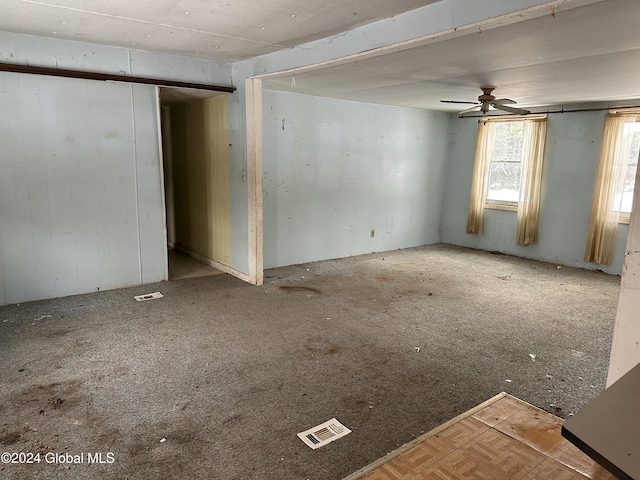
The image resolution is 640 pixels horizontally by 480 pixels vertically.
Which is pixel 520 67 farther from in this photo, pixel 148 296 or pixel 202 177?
pixel 148 296

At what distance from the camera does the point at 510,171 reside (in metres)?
6.94

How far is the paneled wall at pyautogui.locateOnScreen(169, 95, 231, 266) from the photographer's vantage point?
5418mm

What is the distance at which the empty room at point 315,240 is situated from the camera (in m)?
2.24

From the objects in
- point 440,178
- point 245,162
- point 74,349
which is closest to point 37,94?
point 245,162

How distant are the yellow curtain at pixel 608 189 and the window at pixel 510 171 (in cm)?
81

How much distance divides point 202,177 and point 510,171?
481 cm

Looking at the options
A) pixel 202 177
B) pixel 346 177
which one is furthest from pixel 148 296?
pixel 346 177

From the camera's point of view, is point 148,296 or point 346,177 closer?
point 148,296

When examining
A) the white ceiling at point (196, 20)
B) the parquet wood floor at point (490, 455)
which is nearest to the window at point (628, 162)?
the white ceiling at point (196, 20)

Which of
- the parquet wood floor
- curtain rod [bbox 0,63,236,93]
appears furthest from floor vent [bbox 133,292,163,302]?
the parquet wood floor

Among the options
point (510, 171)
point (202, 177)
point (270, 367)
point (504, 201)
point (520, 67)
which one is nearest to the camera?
point (270, 367)

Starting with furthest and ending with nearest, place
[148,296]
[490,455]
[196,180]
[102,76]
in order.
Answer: [196,180] < [148,296] < [102,76] < [490,455]

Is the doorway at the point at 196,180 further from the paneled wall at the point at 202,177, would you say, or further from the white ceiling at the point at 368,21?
the white ceiling at the point at 368,21

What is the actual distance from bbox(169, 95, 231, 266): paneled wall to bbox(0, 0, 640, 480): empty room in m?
0.04
